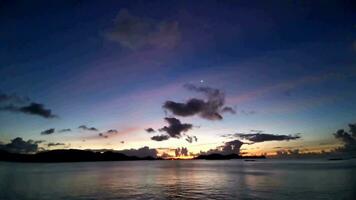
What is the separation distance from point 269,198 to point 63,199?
42.0 meters

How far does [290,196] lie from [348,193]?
540 inches

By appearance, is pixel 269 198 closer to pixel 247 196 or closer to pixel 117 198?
pixel 247 196

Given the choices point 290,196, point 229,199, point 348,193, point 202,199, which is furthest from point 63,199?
point 348,193

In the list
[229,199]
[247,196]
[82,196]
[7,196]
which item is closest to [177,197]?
[229,199]

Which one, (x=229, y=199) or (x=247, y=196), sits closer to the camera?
(x=229, y=199)

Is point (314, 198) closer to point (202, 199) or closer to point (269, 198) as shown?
point (269, 198)

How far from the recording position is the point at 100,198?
6325 cm

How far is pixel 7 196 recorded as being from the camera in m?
65.6

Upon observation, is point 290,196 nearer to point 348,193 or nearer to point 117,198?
point 348,193

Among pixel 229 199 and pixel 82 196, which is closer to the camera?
pixel 229 199

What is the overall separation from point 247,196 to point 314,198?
1326cm

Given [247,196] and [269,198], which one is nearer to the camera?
[269,198]

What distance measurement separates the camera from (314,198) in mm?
59406

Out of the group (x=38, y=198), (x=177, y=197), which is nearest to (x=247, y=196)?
(x=177, y=197)
